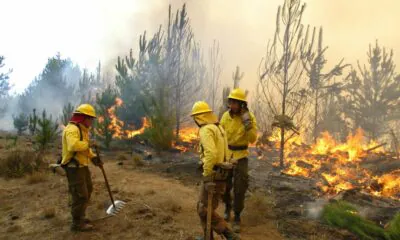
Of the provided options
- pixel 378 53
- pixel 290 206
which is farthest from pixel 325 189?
pixel 378 53

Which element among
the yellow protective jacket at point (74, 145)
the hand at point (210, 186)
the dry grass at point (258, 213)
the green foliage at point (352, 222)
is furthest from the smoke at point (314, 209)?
the yellow protective jacket at point (74, 145)

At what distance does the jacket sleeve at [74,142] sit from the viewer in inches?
182

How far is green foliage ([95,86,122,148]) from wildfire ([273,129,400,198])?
7780 mm

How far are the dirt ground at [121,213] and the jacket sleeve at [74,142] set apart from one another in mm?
1308

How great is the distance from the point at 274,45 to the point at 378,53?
11.9 m

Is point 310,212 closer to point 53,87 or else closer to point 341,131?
point 341,131

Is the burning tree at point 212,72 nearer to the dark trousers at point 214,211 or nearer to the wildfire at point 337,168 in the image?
the wildfire at point 337,168

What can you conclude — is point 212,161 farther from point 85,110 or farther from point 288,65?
point 288,65

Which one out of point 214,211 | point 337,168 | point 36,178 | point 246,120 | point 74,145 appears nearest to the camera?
point 214,211

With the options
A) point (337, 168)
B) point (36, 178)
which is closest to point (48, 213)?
point (36, 178)

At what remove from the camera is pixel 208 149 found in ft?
12.5

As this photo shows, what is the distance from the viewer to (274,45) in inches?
408

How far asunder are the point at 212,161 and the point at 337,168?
8239 mm

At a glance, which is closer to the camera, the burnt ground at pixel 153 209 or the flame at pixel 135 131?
the burnt ground at pixel 153 209
